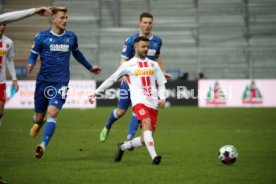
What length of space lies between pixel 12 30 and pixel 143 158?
24.5 m

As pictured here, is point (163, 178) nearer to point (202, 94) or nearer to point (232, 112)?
point (232, 112)

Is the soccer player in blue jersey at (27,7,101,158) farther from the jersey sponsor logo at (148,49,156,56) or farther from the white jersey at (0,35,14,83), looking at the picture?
the white jersey at (0,35,14,83)

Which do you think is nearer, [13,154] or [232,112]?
[13,154]

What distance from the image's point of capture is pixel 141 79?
32.5 ft

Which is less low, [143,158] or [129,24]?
[129,24]

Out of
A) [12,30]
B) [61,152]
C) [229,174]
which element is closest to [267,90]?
[12,30]

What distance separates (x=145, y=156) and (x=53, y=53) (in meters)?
2.53

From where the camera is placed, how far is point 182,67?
3275 centimetres

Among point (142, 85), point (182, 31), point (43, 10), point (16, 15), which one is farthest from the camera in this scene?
point (182, 31)

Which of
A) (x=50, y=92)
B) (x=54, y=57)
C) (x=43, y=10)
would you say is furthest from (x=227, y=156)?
(x=43, y=10)

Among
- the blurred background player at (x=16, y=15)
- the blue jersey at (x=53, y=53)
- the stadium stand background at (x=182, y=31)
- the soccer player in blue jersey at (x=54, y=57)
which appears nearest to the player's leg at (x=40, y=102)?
the soccer player in blue jersey at (x=54, y=57)

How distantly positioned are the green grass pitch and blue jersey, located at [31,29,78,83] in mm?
1483

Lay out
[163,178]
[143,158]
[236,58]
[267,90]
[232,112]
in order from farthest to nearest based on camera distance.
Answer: [236,58] → [267,90] → [232,112] → [143,158] → [163,178]

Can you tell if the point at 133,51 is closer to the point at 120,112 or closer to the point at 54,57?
the point at 120,112
